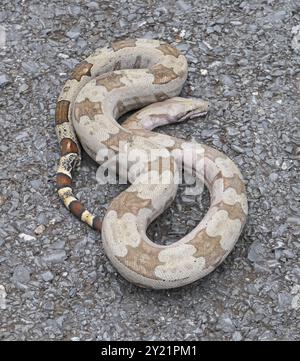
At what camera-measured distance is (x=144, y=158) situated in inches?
251

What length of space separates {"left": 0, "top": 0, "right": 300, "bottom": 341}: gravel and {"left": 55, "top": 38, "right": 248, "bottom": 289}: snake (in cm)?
19

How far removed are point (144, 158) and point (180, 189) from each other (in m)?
0.49

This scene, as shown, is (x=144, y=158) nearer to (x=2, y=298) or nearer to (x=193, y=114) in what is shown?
(x=193, y=114)

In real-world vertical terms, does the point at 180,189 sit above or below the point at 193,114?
below

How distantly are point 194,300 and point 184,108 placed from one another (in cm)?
225

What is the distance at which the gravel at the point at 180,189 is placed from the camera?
18.5 ft

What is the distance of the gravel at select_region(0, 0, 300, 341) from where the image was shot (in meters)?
5.62

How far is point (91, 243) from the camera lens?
20.1ft

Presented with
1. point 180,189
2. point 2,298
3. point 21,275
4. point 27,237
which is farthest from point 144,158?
point 2,298

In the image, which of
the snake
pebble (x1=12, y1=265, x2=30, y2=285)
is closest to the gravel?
pebble (x1=12, y1=265, x2=30, y2=285)

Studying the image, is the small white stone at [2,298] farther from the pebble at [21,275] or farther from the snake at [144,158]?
the snake at [144,158]

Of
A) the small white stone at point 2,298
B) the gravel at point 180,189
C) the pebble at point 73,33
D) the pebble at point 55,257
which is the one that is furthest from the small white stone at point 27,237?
the pebble at point 73,33

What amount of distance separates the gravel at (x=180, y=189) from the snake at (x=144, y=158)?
187 mm

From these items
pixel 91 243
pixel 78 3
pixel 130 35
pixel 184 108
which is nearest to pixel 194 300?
pixel 91 243
